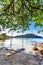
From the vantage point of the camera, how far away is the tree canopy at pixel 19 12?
258 centimetres

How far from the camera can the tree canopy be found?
101 inches

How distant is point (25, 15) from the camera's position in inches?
118

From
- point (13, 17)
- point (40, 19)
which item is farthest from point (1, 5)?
point (40, 19)

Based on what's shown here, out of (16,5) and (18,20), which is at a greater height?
(16,5)

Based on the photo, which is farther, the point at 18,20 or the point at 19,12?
the point at 18,20

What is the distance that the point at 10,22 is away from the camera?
3275 mm

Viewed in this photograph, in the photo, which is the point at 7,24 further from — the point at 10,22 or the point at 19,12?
the point at 19,12

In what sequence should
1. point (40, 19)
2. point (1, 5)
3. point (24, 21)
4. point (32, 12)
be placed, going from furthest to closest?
1. point (24, 21)
2. point (1, 5)
3. point (32, 12)
4. point (40, 19)

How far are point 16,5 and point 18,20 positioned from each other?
29 cm

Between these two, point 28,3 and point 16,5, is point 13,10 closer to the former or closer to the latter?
point 16,5

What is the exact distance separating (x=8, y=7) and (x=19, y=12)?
0.23 meters

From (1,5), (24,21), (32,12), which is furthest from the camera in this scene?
(24,21)

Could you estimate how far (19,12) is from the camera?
2936 millimetres

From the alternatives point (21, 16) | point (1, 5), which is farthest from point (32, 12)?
Answer: point (1, 5)
